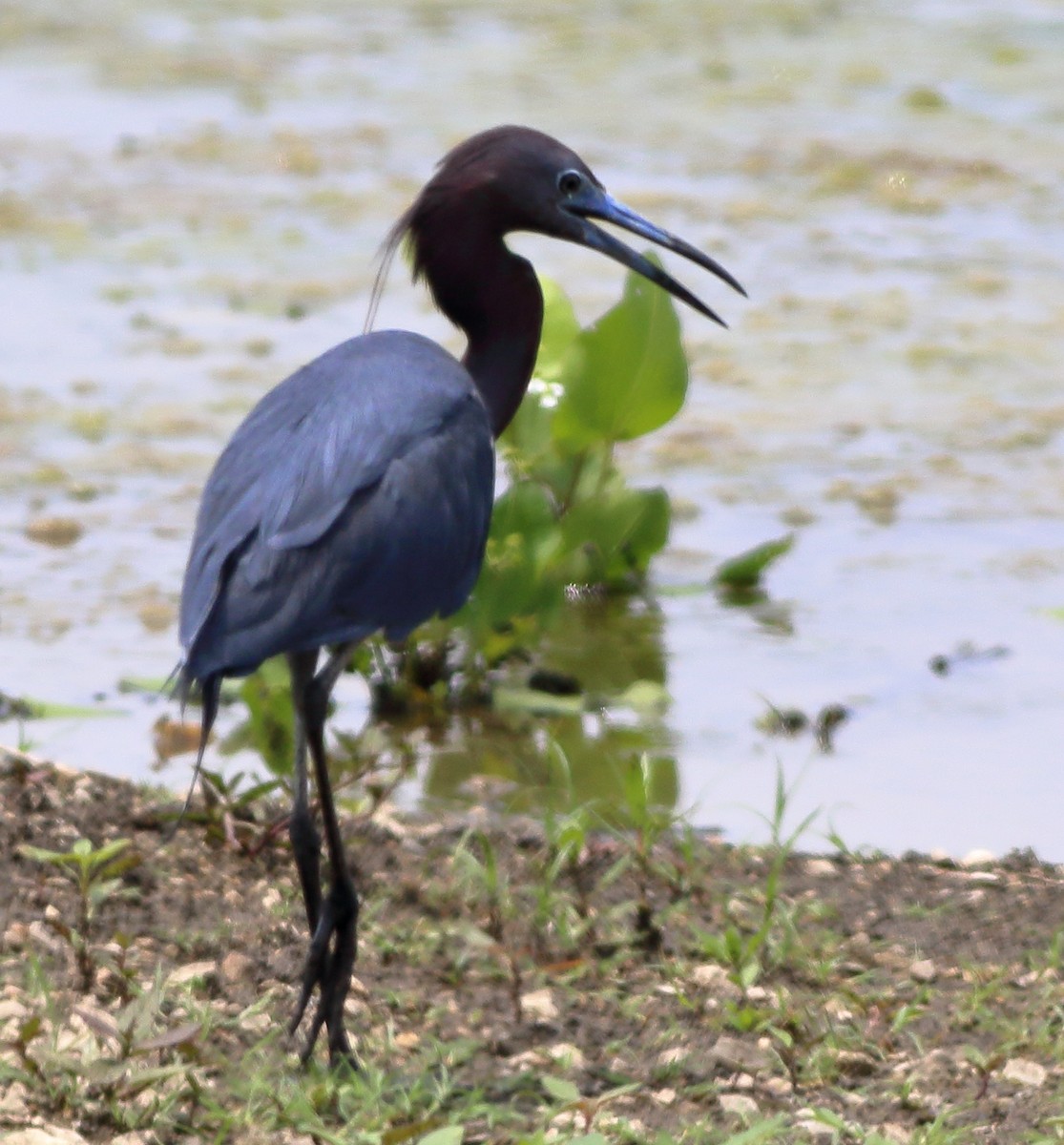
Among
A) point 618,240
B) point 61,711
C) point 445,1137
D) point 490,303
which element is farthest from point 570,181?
point 445,1137

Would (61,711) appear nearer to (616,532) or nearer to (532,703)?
(532,703)

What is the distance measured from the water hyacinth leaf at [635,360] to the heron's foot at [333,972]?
2.00 meters

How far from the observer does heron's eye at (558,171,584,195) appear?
3.85 meters

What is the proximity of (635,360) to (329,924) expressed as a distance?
2068 mm

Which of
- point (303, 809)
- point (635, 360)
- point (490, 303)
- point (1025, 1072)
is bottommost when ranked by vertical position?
point (1025, 1072)

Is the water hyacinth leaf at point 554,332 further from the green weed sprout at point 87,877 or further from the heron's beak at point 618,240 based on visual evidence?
the green weed sprout at point 87,877

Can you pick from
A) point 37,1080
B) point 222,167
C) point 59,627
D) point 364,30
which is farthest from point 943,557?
point 364,30

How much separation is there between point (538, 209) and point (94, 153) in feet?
20.2

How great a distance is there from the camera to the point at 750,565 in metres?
5.34

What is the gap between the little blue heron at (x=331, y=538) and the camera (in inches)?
120

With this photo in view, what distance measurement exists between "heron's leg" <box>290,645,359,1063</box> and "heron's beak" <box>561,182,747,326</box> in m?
1.08

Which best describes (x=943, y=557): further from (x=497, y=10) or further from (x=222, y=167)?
(x=497, y=10)

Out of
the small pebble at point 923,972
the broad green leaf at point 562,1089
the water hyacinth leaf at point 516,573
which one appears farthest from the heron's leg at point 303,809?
the water hyacinth leaf at point 516,573

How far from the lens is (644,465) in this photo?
20.8ft
